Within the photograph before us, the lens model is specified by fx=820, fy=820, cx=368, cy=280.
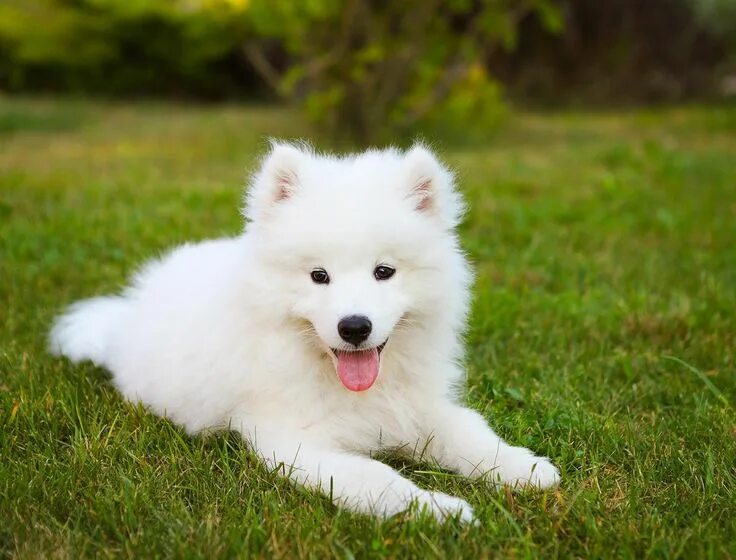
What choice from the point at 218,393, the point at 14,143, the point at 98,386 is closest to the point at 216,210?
the point at 98,386

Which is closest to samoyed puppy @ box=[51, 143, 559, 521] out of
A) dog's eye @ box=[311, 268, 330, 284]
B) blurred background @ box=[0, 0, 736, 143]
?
dog's eye @ box=[311, 268, 330, 284]

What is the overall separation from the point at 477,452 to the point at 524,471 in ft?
0.53

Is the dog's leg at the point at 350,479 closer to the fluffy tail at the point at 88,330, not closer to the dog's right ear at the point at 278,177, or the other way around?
the dog's right ear at the point at 278,177

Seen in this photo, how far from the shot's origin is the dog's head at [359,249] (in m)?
2.27

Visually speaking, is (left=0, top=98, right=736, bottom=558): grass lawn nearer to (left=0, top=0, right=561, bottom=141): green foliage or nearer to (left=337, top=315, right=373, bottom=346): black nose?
(left=337, top=315, right=373, bottom=346): black nose

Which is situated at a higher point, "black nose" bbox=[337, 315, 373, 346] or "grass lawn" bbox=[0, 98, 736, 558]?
"black nose" bbox=[337, 315, 373, 346]

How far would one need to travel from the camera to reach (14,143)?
33.5 feet

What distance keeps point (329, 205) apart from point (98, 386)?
1196 millimetres

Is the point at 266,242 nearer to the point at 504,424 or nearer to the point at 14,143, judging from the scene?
the point at 504,424

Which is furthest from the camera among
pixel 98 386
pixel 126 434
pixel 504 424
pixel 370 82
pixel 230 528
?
pixel 370 82

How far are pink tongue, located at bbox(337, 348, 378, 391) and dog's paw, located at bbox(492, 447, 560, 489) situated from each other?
1.48 ft

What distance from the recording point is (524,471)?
7.70 feet

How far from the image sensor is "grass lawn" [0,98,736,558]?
6.58 ft

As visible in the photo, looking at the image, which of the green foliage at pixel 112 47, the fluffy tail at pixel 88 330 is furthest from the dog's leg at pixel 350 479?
the green foliage at pixel 112 47
